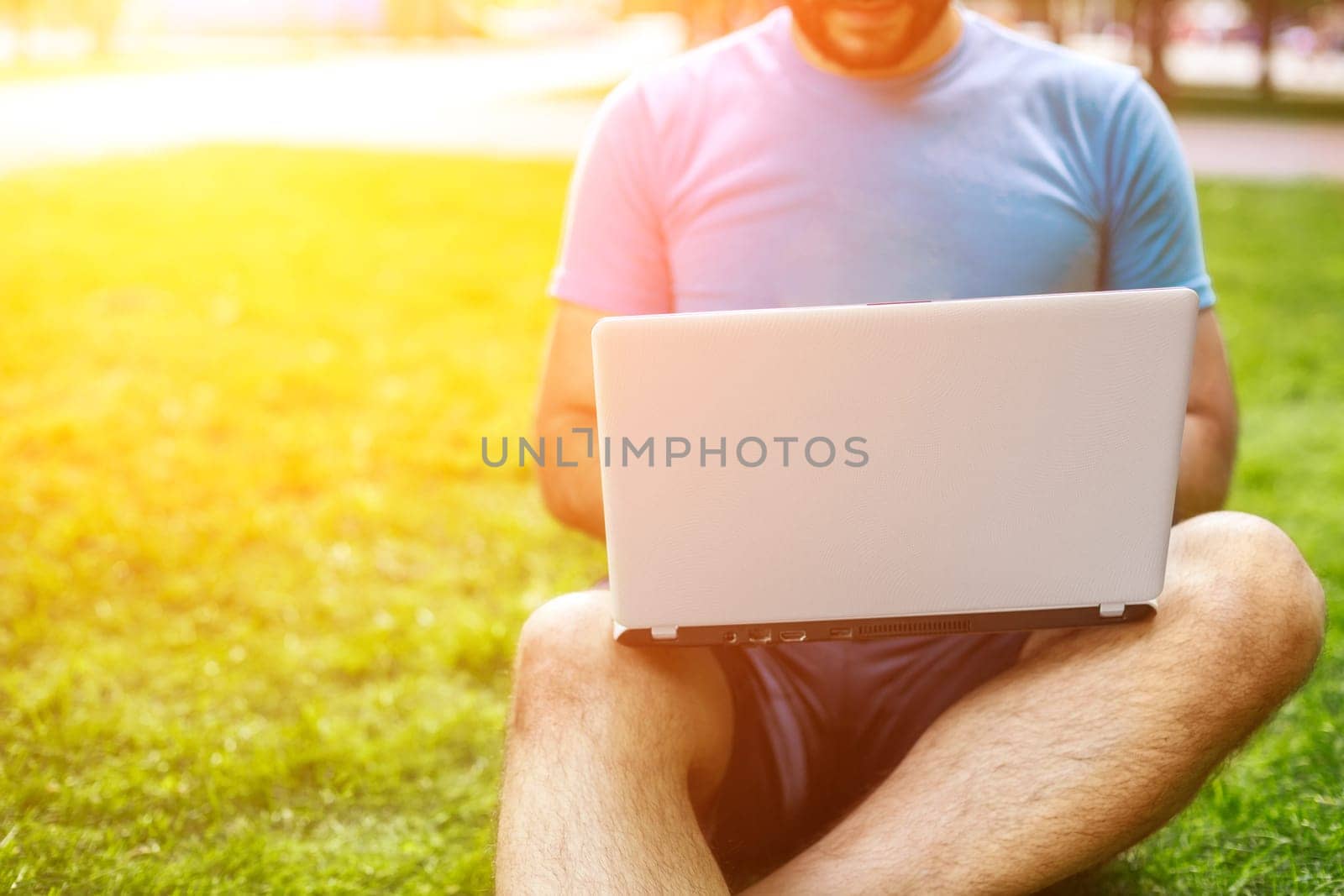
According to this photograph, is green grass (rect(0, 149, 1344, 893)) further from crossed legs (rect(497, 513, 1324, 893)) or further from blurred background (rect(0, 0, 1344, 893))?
crossed legs (rect(497, 513, 1324, 893))

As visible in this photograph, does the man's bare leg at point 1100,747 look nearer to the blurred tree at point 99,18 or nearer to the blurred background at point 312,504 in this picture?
the blurred background at point 312,504

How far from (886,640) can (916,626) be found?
0.33 m

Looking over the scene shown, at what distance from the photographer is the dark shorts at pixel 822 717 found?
173 centimetres

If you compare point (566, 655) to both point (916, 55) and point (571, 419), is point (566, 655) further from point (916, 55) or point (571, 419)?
point (916, 55)

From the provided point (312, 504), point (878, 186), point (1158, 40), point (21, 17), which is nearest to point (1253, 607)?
point (878, 186)

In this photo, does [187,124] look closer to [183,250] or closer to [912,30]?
[183,250]

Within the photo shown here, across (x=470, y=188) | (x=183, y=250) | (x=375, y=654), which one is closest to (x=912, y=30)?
(x=375, y=654)

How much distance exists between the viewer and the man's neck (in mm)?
1955

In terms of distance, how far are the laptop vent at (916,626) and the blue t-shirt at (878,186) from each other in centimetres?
58

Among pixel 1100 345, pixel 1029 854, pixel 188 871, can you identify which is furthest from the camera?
pixel 188 871

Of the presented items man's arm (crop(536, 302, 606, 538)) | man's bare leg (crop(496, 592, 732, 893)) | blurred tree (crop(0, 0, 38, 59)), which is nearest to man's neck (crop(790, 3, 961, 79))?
Result: man's arm (crop(536, 302, 606, 538))

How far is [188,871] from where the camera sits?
6.47ft

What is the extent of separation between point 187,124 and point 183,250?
5017 millimetres

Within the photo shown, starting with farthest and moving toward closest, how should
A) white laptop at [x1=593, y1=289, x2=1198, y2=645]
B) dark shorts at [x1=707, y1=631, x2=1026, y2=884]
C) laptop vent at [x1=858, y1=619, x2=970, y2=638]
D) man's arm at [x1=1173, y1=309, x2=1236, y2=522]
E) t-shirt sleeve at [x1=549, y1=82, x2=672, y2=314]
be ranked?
t-shirt sleeve at [x1=549, y1=82, x2=672, y2=314] < man's arm at [x1=1173, y1=309, x2=1236, y2=522] < dark shorts at [x1=707, y1=631, x2=1026, y2=884] < laptop vent at [x1=858, y1=619, x2=970, y2=638] < white laptop at [x1=593, y1=289, x2=1198, y2=645]
